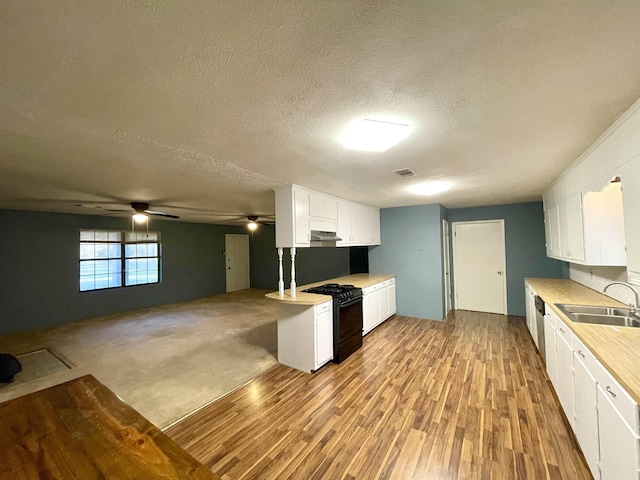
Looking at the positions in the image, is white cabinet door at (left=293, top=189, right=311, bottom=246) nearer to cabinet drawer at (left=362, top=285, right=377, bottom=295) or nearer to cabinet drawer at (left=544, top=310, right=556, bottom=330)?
cabinet drawer at (left=362, top=285, right=377, bottom=295)

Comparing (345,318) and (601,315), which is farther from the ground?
(601,315)

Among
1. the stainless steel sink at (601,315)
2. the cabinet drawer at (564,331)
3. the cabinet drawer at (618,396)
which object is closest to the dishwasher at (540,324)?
the stainless steel sink at (601,315)

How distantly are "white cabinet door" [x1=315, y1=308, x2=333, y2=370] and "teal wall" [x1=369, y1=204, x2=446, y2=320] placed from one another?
104 inches

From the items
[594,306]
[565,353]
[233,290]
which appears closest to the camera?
[565,353]

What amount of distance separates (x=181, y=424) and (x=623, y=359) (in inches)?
125

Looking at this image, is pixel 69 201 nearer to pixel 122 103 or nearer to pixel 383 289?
pixel 122 103

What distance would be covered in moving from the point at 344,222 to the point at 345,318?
65.2 inches

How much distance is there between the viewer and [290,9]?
0.90 meters

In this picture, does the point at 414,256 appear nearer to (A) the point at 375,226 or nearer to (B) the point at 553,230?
(A) the point at 375,226

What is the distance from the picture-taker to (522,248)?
527 cm

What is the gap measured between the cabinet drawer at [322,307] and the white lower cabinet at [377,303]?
3.37 feet

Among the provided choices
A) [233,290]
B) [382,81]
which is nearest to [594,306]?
[382,81]

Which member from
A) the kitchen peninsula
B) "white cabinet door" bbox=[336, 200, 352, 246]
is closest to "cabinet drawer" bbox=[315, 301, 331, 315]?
the kitchen peninsula

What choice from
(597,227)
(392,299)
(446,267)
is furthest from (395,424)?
(446,267)
